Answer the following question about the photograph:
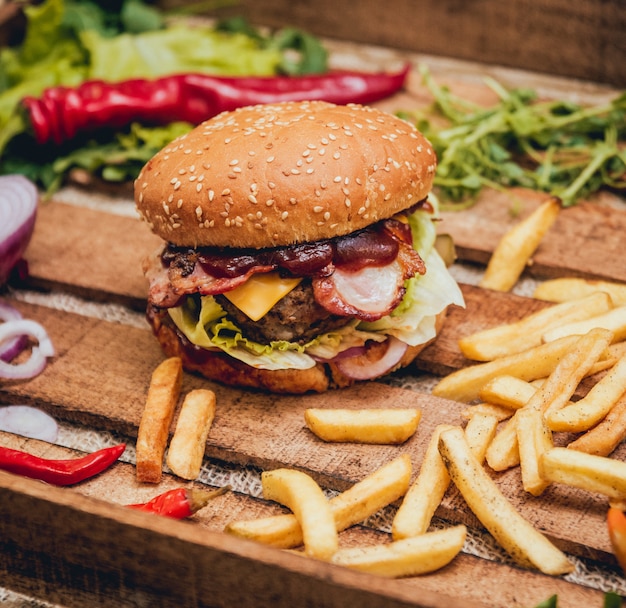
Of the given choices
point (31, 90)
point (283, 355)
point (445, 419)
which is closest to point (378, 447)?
point (445, 419)

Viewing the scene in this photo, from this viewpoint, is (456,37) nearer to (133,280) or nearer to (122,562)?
(133,280)

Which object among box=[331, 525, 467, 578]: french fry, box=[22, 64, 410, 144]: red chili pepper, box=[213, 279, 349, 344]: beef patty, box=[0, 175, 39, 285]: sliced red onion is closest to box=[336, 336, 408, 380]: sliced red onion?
box=[213, 279, 349, 344]: beef patty

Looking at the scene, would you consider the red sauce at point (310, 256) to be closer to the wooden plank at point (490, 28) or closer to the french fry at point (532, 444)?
the french fry at point (532, 444)

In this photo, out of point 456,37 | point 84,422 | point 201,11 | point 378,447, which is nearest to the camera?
point 378,447

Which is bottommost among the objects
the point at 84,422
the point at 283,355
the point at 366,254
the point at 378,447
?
the point at 84,422

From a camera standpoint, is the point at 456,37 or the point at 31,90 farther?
the point at 456,37

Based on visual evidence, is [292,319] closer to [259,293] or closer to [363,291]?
[259,293]

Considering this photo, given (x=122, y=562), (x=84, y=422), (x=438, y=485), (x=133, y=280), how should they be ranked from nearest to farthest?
(x=122, y=562) → (x=438, y=485) → (x=84, y=422) → (x=133, y=280)

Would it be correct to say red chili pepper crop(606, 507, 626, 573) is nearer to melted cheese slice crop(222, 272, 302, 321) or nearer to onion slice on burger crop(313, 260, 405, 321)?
onion slice on burger crop(313, 260, 405, 321)

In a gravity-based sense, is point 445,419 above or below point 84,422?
above
